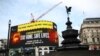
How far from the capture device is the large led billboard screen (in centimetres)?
10969

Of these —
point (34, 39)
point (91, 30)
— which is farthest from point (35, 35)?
point (91, 30)

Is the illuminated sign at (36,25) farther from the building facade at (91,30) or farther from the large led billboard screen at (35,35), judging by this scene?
the building facade at (91,30)

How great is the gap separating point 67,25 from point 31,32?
75137 millimetres

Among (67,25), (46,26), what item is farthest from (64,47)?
(46,26)

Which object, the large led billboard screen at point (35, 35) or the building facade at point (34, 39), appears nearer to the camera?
the large led billboard screen at point (35, 35)

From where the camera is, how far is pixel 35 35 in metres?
113

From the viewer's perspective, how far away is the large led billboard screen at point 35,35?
110 meters

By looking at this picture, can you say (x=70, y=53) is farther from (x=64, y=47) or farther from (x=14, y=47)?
(x=14, y=47)

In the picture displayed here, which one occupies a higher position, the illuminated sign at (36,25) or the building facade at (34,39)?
the illuminated sign at (36,25)

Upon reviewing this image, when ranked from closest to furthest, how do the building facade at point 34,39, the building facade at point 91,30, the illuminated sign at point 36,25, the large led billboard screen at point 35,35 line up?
the large led billboard screen at point 35,35 < the building facade at point 34,39 < the illuminated sign at point 36,25 < the building facade at point 91,30

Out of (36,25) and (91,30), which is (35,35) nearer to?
(36,25)

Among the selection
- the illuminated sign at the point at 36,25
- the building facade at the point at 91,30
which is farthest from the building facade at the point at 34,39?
the building facade at the point at 91,30

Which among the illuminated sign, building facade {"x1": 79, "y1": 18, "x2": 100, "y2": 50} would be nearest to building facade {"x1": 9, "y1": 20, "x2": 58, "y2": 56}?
the illuminated sign

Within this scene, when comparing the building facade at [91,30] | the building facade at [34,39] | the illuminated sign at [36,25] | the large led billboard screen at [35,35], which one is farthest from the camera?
the building facade at [91,30]
